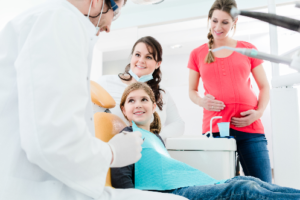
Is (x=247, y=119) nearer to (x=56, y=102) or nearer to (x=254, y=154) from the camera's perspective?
(x=254, y=154)

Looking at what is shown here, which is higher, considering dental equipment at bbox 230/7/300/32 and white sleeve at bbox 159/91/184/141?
dental equipment at bbox 230/7/300/32

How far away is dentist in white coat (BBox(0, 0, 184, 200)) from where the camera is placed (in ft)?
1.70

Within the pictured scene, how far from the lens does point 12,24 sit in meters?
0.61

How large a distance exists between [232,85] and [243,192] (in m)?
0.82

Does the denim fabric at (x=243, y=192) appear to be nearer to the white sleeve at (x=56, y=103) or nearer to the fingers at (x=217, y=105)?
the white sleeve at (x=56, y=103)

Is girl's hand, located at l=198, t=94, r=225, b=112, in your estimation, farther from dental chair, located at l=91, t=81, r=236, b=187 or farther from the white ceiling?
the white ceiling

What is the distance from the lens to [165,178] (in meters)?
1.11

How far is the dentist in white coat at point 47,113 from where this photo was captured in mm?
518

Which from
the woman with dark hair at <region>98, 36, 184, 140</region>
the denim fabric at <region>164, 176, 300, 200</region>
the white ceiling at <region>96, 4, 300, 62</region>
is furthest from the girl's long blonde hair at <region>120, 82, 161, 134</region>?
the white ceiling at <region>96, 4, 300, 62</region>

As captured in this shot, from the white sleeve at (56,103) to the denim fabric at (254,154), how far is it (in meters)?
1.12

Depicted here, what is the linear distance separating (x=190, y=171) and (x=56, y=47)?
2.91 feet

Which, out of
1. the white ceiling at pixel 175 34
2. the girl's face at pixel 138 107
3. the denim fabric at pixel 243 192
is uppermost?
the white ceiling at pixel 175 34

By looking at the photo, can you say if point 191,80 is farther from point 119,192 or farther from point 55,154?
point 55,154

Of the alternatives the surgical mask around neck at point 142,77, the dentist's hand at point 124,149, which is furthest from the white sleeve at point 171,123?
the dentist's hand at point 124,149
